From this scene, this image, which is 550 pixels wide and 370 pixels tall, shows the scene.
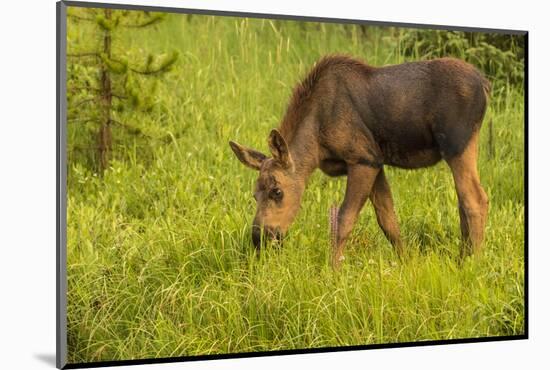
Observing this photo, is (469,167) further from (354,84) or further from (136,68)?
(136,68)

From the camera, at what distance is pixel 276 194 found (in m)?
7.28

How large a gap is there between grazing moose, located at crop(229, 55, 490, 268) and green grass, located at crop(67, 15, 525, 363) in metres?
0.08

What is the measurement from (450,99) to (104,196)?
2404 millimetres

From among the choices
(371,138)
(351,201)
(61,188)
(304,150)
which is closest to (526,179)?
(371,138)

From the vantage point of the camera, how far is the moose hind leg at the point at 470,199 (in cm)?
770

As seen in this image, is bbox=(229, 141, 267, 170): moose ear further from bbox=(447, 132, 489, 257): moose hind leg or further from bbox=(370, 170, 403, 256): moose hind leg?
bbox=(447, 132, 489, 257): moose hind leg

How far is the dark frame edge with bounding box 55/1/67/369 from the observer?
21.6 feet

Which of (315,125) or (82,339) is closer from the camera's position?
(82,339)

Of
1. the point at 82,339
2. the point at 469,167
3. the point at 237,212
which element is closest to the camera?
the point at 82,339

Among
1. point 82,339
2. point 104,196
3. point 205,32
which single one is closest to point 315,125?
point 205,32

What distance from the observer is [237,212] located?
724cm

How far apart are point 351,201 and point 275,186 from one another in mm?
520

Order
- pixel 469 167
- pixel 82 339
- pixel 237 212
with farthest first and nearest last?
pixel 469 167 < pixel 237 212 < pixel 82 339

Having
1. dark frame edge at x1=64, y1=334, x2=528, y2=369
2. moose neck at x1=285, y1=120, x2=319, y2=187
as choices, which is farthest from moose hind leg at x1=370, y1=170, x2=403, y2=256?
dark frame edge at x1=64, y1=334, x2=528, y2=369
